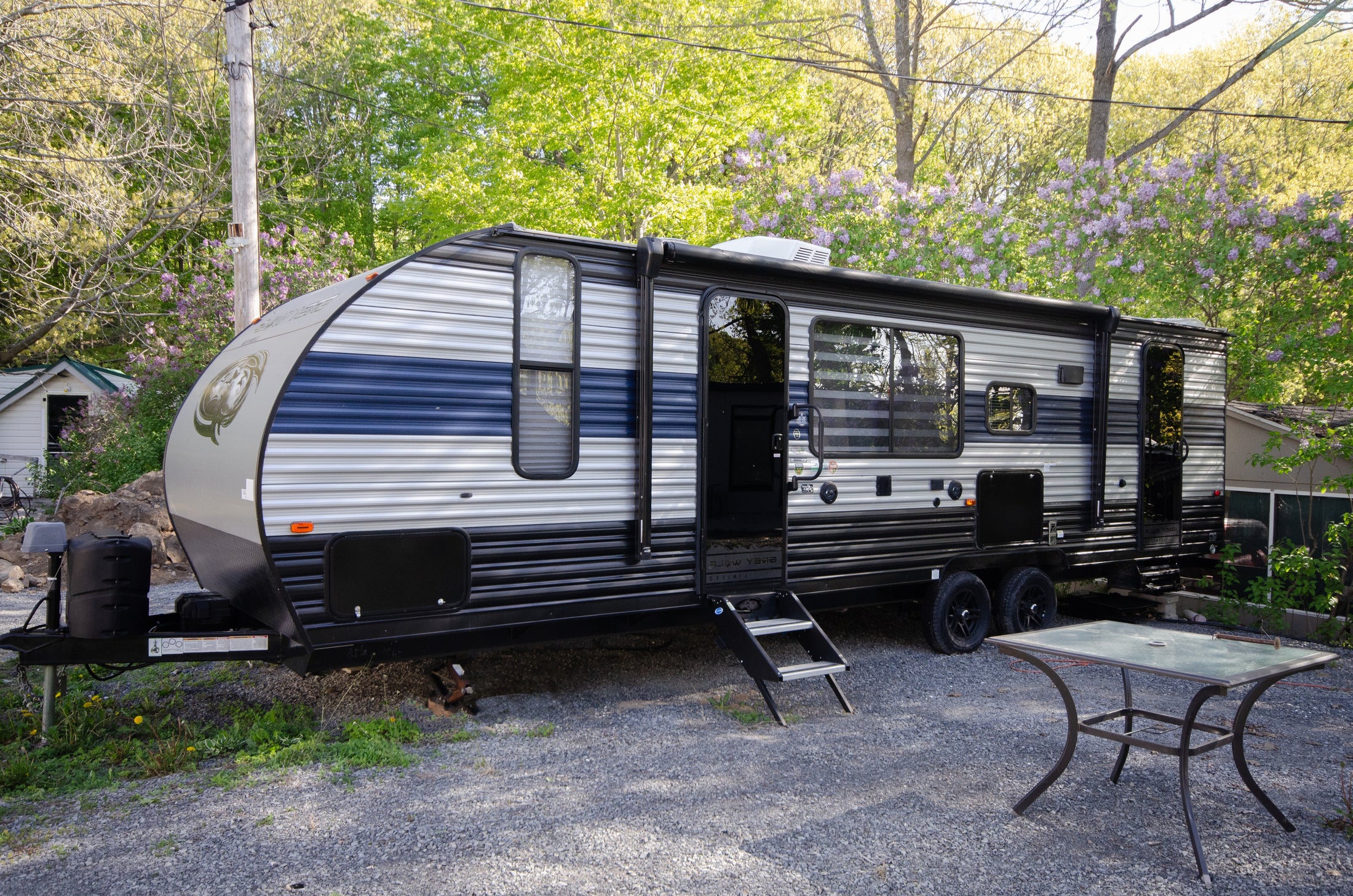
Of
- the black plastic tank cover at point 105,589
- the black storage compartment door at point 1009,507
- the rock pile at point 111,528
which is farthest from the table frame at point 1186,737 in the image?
the rock pile at point 111,528

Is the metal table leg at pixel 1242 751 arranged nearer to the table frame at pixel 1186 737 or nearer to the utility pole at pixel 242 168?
the table frame at pixel 1186 737

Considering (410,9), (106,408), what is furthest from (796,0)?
(106,408)

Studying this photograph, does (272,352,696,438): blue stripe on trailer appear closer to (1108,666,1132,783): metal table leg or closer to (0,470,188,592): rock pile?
(1108,666,1132,783): metal table leg

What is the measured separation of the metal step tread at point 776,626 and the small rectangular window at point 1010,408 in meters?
2.41

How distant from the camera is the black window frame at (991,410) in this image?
289 inches

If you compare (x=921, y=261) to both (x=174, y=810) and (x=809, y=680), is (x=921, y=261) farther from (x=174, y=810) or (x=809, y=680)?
(x=174, y=810)

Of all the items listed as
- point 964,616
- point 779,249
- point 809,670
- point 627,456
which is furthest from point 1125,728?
point 779,249

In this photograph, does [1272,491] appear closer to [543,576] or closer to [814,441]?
[814,441]

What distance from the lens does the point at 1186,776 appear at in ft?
12.5

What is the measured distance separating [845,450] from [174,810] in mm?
4431

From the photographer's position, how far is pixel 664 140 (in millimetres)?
15703

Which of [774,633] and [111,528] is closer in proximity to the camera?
[774,633]

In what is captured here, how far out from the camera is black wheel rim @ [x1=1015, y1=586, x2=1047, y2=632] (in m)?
7.82

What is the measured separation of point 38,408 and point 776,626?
64.2 feet
